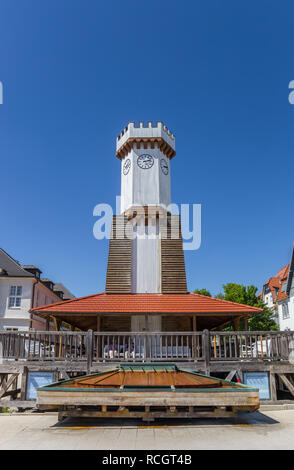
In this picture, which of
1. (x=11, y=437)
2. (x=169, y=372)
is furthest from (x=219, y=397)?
(x=11, y=437)

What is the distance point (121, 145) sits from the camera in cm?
2338

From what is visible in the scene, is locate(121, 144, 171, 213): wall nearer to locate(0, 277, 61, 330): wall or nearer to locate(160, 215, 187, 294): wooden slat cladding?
locate(160, 215, 187, 294): wooden slat cladding

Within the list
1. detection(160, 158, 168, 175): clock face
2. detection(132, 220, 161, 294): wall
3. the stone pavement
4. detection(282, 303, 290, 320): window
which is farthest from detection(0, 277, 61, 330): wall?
detection(282, 303, 290, 320): window

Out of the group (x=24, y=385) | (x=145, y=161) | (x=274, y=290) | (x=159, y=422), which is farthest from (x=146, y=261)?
(x=274, y=290)

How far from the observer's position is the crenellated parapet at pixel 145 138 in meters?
22.6

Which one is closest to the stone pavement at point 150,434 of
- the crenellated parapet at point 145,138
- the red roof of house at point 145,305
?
the red roof of house at point 145,305

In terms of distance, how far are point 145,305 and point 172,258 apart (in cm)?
481

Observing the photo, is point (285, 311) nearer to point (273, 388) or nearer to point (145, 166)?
point (145, 166)

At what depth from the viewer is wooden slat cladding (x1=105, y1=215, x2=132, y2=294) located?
18562 millimetres

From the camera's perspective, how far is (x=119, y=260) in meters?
19.8

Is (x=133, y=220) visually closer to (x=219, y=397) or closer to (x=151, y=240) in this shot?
(x=151, y=240)

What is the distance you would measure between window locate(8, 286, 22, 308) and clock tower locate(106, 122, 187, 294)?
13829 mm

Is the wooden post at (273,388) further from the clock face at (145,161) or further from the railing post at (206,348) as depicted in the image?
the clock face at (145,161)
